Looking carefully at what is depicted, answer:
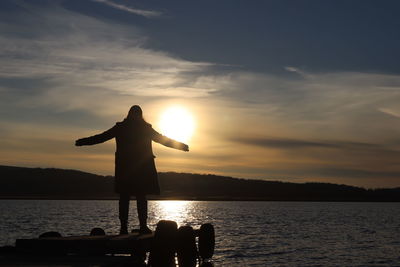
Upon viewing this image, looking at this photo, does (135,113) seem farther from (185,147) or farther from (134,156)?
(185,147)

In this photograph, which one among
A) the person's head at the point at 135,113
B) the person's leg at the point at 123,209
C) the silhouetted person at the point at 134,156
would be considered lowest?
the person's leg at the point at 123,209

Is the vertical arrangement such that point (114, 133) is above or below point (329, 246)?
above

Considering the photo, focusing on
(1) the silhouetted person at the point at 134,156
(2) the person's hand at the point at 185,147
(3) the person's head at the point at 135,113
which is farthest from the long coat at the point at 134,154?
(2) the person's hand at the point at 185,147

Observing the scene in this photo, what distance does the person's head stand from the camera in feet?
52.2

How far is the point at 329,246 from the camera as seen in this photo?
54750 mm

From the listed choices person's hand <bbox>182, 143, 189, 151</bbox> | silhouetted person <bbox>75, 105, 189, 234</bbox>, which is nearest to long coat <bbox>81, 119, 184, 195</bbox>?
silhouetted person <bbox>75, 105, 189, 234</bbox>

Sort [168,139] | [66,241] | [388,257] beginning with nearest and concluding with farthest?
1. [66,241]
2. [168,139]
3. [388,257]

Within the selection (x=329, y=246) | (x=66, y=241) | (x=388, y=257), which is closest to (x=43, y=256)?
(x=66, y=241)

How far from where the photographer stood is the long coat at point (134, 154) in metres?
16.0

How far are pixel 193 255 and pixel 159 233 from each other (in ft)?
11.6

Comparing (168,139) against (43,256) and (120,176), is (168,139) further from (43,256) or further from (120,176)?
(43,256)

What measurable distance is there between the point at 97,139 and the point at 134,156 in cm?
111

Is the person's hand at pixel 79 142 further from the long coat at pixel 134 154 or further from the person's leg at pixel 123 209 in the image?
the person's leg at pixel 123 209

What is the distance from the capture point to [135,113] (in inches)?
629
